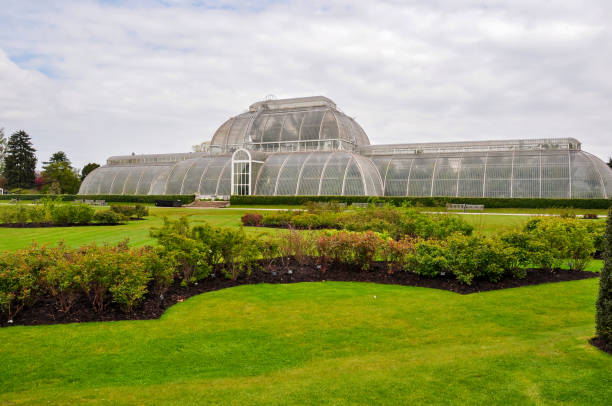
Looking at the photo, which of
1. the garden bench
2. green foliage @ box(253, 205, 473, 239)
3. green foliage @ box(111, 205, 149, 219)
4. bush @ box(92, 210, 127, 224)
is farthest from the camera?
the garden bench

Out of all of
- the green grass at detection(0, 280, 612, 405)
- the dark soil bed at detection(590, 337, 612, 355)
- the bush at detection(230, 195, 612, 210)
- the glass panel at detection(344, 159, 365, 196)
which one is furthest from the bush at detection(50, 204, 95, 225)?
the glass panel at detection(344, 159, 365, 196)

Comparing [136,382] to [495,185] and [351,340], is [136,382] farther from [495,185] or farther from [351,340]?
[495,185]

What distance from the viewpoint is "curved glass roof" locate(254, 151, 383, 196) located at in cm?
4459

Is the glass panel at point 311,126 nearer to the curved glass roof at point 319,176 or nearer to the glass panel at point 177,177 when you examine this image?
the curved glass roof at point 319,176

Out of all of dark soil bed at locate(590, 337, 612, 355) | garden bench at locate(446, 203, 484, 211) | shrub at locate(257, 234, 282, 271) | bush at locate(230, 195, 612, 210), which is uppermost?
bush at locate(230, 195, 612, 210)

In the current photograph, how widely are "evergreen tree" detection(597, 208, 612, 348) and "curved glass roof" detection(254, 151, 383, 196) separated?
37.8 metres

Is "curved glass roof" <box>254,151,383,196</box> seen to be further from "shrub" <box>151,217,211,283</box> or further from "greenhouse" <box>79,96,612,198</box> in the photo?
"shrub" <box>151,217,211,283</box>

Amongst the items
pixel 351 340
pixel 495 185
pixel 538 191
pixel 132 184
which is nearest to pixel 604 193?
pixel 538 191

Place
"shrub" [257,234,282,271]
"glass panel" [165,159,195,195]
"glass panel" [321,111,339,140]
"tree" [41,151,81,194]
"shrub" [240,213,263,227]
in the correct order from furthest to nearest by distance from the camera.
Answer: "tree" [41,151,81,194], "glass panel" [321,111,339,140], "glass panel" [165,159,195,195], "shrub" [240,213,263,227], "shrub" [257,234,282,271]

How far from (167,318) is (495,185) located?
40.7 meters

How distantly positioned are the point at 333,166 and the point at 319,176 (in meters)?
1.93

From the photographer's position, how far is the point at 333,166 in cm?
4656

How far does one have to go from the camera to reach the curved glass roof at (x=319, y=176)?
4459 centimetres

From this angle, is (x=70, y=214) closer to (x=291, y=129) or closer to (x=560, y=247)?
(x=560, y=247)
